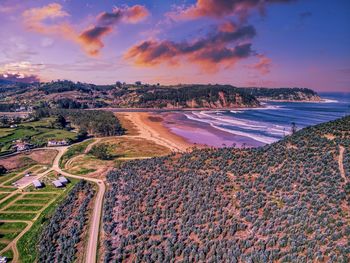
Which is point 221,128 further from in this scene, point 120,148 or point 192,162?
point 192,162

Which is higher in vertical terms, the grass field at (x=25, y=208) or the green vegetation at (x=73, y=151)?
the green vegetation at (x=73, y=151)

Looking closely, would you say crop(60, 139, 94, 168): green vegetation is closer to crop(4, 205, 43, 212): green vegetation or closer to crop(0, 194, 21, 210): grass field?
crop(0, 194, 21, 210): grass field

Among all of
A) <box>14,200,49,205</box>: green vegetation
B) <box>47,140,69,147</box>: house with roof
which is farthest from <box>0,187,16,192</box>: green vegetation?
<box>47,140,69,147</box>: house with roof

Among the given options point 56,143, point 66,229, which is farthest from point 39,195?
point 56,143

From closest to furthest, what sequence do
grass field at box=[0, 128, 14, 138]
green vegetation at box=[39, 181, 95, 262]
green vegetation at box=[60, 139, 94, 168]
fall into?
green vegetation at box=[39, 181, 95, 262], green vegetation at box=[60, 139, 94, 168], grass field at box=[0, 128, 14, 138]

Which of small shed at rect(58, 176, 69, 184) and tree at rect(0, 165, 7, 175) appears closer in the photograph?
small shed at rect(58, 176, 69, 184)

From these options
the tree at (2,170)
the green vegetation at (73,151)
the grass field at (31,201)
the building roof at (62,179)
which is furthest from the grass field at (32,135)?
the grass field at (31,201)

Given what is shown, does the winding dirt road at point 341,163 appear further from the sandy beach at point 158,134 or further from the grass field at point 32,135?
the grass field at point 32,135

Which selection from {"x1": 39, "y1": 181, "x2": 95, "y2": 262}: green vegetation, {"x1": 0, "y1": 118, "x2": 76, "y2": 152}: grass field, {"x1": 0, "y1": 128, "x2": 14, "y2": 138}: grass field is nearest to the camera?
{"x1": 39, "y1": 181, "x2": 95, "y2": 262}: green vegetation
